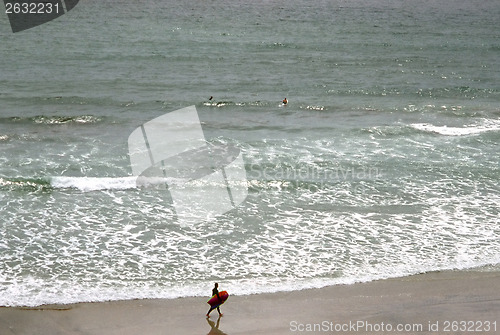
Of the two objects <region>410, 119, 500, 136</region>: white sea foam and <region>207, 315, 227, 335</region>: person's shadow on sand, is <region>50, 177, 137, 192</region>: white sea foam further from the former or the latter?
<region>410, 119, 500, 136</region>: white sea foam

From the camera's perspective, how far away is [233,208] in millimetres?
19266

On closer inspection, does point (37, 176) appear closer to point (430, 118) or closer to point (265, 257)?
point (265, 257)

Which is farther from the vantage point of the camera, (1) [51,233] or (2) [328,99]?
(2) [328,99]

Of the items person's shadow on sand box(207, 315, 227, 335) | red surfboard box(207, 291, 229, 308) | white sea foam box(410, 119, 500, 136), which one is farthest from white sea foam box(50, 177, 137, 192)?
white sea foam box(410, 119, 500, 136)

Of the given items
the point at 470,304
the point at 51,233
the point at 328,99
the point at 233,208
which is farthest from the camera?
the point at 328,99

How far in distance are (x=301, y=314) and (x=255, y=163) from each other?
9806 millimetres

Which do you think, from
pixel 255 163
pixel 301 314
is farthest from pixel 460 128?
pixel 301 314

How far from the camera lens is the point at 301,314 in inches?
531

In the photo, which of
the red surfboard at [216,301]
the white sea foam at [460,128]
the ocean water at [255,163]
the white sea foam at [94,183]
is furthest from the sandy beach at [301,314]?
the white sea foam at [460,128]

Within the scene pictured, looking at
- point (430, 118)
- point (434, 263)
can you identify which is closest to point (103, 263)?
point (434, 263)

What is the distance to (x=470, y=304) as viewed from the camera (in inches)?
545

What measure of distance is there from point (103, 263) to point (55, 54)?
91.6 ft

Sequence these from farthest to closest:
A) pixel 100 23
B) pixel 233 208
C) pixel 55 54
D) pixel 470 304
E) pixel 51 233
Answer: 1. pixel 100 23
2. pixel 55 54
3. pixel 233 208
4. pixel 51 233
5. pixel 470 304

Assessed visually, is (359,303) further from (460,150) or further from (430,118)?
(430,118)
